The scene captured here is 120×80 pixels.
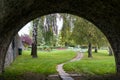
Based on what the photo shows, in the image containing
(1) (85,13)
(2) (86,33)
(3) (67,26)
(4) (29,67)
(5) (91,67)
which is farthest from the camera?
(2) (86,33)

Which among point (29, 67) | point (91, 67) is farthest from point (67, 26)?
point (29, 67)

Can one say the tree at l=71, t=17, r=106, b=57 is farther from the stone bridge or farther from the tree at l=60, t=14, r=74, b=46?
the stone bridge

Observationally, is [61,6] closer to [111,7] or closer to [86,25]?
[111,7]

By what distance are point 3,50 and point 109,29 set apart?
21.1ft

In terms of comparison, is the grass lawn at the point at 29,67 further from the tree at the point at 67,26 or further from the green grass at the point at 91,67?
the tree at the point at 67,26

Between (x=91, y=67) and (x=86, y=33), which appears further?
(x=86, y=33)

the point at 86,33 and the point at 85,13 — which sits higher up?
the point at 85,13

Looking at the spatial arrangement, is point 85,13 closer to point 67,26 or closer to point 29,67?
point 29,67

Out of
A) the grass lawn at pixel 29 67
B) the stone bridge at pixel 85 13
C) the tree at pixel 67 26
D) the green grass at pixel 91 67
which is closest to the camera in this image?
the stone bridge at pixel 85 13

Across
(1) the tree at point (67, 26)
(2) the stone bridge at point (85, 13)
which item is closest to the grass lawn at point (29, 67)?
(2) the stone bridge at point (85, 13)

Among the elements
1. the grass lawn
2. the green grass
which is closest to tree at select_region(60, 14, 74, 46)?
the grass lawn

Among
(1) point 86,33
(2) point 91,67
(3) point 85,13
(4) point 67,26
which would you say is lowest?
(2) point 91,67

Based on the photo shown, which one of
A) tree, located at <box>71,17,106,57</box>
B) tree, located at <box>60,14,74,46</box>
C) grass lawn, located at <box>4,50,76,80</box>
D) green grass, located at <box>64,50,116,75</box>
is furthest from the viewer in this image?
tree, located at <box>71,17,106,57</box>

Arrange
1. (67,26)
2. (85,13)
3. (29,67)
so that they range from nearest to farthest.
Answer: (85,13)
(29,67)
(67,26)
